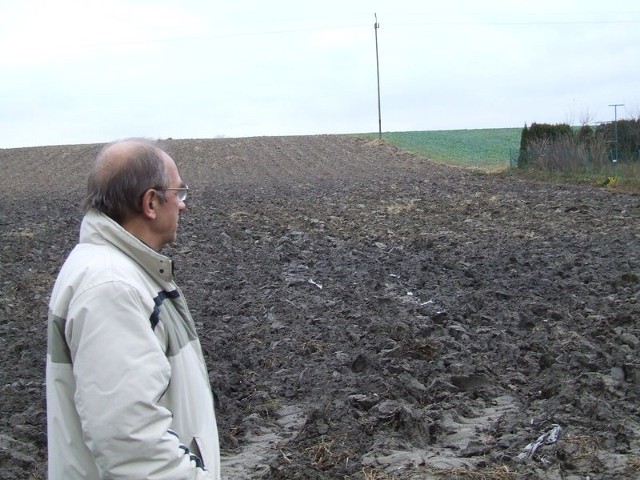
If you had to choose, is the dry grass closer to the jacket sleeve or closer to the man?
the man

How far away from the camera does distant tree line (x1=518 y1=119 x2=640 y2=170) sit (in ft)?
95.1

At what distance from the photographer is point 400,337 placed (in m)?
7.89

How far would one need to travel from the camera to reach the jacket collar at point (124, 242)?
7.58ft

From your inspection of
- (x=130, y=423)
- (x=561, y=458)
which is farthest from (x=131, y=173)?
(x=561, y=458)

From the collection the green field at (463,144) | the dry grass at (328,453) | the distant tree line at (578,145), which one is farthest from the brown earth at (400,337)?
the green field at (463,144)

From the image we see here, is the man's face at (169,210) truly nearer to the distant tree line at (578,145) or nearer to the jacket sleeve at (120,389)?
the jacket sleeve at (120,389)

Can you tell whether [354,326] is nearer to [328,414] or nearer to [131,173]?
[328,414]

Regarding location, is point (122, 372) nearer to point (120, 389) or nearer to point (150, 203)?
point (120, 389)

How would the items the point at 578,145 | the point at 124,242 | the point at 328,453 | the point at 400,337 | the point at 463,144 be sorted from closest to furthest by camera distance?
the point at 124,242
the point at 328,453
the point at 400,337
the point at 578,145
the point at 463,144

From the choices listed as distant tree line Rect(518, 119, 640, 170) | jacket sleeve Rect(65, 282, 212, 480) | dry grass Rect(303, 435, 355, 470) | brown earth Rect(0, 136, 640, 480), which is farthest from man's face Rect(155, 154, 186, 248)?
distant tree line Rect(518, 119, 640, 170)

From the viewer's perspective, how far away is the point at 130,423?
2.03m

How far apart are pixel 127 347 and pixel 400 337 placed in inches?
236

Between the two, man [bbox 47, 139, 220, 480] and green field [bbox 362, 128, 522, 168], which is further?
green field [bbox 362, 128, 522, 168]

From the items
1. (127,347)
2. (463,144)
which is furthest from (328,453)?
(463,144)
